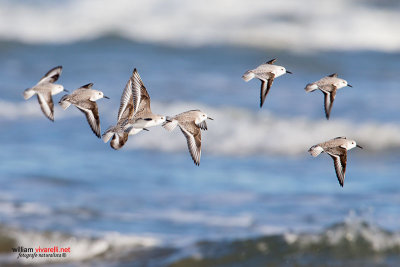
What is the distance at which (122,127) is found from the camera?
2447mm

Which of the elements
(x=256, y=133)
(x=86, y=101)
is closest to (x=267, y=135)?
(x=256, y=133)

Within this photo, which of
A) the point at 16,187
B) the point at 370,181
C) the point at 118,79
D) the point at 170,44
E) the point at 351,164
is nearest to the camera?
the point at 16,187

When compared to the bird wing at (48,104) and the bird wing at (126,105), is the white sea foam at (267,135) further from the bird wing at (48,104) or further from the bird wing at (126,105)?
the bird wing at (48,104)

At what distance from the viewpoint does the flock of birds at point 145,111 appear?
2.38m

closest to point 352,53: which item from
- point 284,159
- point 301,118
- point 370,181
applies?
point 301,118

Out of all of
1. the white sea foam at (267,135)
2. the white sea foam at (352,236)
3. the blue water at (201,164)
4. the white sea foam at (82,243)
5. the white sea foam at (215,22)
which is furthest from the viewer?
the white sea foam at (215,22)

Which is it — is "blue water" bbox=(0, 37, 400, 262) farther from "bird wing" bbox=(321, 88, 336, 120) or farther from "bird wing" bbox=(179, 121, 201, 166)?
"bird wing" bbox=(321, 88, 336, 120)

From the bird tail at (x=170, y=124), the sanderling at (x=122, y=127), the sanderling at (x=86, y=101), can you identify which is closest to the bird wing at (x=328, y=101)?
the bird tail at (x=170, y=124)

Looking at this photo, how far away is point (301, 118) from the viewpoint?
16.5 metres

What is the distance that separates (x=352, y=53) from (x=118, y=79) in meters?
8.03

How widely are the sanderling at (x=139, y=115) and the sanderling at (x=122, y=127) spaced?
0.05 feet

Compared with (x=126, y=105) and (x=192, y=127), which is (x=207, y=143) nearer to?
(x=126, y=105)

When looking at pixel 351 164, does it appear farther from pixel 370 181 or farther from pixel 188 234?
pixel 188 234

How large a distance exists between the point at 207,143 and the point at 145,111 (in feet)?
40.8
